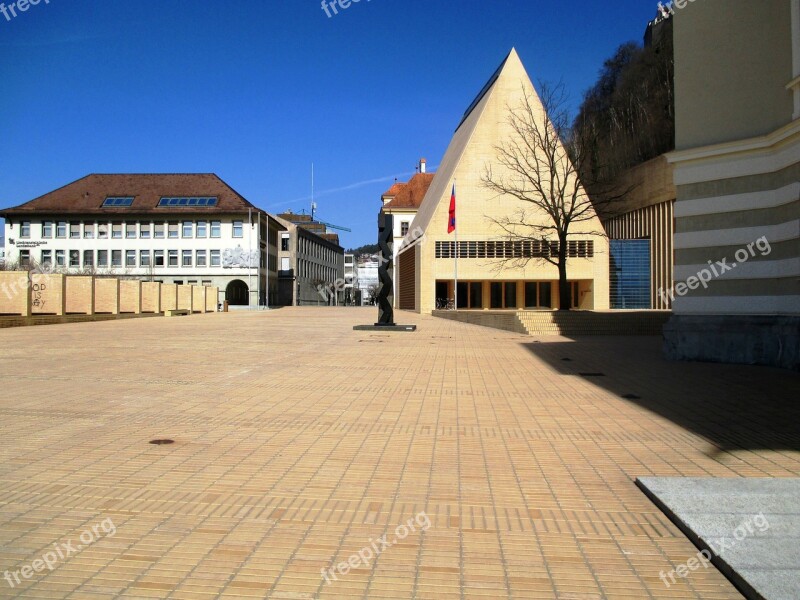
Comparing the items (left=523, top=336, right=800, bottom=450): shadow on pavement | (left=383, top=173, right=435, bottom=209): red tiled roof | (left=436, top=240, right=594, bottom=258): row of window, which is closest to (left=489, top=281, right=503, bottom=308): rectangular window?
(left=436, top=240, right=594, bottom=258): row of window

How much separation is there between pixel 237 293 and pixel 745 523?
74.7m

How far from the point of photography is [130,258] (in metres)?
70.7

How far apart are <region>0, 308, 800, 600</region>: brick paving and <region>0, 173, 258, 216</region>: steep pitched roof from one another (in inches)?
2448

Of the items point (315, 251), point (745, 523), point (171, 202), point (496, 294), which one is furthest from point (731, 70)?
point (315, 251)

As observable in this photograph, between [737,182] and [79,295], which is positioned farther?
[79,295]

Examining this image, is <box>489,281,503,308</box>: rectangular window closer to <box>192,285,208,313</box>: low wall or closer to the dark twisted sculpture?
the dark twisted sculpture

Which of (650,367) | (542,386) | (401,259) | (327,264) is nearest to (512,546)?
(542,386)

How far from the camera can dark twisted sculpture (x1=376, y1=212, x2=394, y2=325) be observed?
25375 millimetres

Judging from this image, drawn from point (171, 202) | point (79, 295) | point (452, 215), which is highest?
point (171, 202)

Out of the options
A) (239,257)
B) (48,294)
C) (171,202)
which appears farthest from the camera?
(171,202)

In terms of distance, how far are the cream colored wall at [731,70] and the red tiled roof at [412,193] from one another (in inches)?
2867

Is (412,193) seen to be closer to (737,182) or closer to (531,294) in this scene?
(531,294)

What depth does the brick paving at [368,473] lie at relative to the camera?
357 cm

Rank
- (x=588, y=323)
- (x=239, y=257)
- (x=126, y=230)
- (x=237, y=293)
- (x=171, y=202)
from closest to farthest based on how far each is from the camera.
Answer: (x=588, y=323)
(x=239, y=257)
(x=126, y=230)
(x=171, y=202)
(x=237, y=293)
